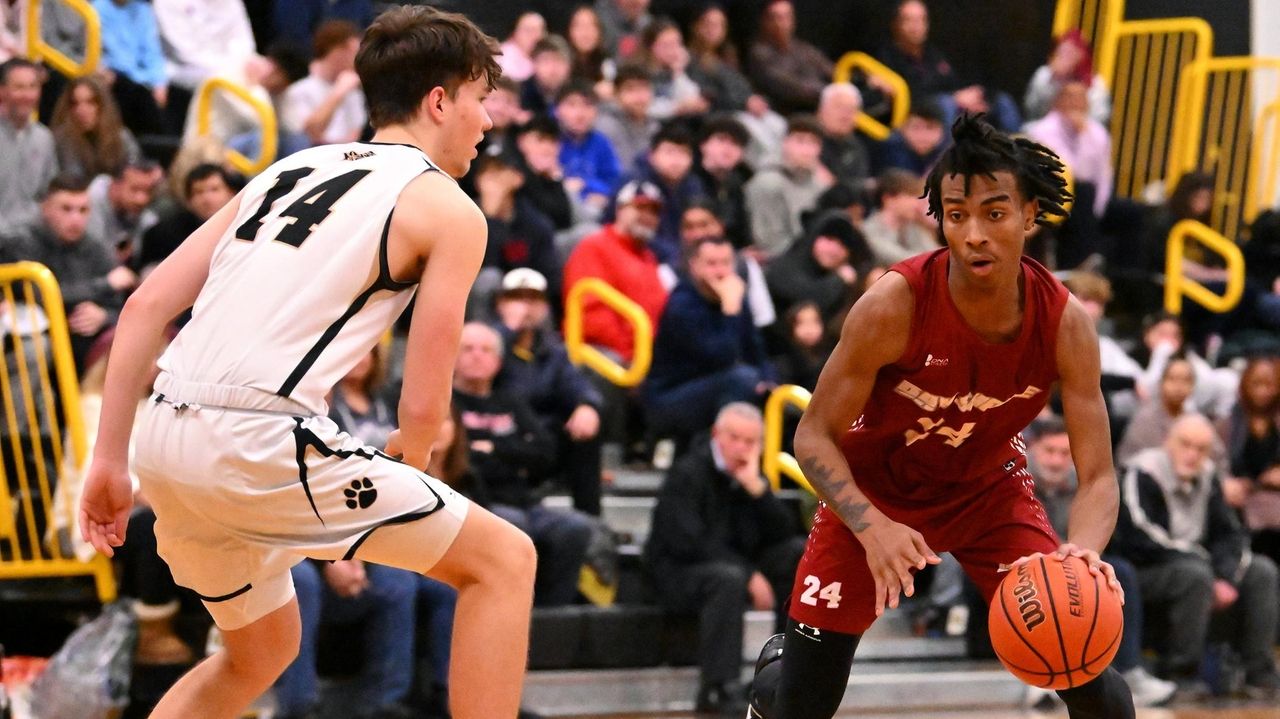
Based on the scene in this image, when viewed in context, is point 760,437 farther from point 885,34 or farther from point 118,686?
point 885,34

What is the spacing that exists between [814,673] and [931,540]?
18.1 inches

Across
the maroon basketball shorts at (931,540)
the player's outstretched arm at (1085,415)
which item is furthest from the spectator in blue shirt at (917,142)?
the player's outstretched arm at (1085,415)

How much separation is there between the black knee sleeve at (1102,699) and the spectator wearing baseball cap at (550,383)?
393 cm

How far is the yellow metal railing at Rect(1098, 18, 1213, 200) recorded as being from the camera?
13586mm

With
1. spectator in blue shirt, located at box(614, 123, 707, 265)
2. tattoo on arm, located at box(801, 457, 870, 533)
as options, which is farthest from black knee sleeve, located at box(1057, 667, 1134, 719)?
spectator in blue shirt, located at box(614, 123, 707, 265)

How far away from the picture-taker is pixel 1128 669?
8.23 meters

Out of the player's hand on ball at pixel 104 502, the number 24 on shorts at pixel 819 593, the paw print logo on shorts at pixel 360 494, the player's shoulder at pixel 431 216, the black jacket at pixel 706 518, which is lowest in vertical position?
the black jacket at pixel 706 518

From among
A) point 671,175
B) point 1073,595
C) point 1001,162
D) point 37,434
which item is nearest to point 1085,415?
point 1073,595

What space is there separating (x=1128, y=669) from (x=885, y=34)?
688 cm

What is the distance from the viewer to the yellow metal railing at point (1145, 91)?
13.6m

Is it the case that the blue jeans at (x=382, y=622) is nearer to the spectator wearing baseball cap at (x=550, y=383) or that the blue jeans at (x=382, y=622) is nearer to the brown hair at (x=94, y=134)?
the spectator wearing baseball cap at (x=550, y=383)

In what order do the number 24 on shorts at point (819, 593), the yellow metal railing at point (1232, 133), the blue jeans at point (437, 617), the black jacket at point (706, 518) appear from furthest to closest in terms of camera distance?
the yellow metal railing at point (1232, 133) < the black jacket at point (706, 518) < the blue jeans at point (437, 617) < the number 24 on shorts at point (819, 593)

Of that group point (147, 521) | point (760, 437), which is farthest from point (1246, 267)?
point (147, 521)

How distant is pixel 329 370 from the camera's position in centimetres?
354
